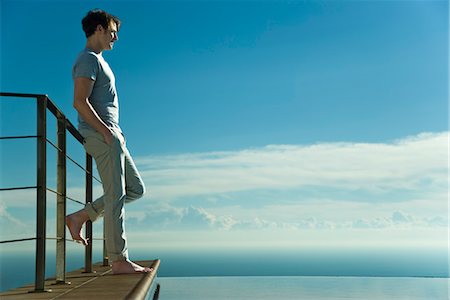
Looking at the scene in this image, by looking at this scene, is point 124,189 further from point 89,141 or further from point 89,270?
point 89,270

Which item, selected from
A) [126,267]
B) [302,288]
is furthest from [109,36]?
[302,288]

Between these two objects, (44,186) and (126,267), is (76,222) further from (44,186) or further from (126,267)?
(44,186)

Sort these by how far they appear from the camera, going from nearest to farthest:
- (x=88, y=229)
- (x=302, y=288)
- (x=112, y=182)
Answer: (x=112, y=182) → (x=88, y=229) → (x=302, y=288)

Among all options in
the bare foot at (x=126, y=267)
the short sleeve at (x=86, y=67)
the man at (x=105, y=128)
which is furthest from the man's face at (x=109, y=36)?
the bare foot at (x=126, y=267)

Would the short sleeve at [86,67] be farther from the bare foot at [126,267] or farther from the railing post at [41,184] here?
the bare foot at [126,267]

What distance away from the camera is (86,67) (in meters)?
2.41

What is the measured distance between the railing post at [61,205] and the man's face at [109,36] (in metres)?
0.31

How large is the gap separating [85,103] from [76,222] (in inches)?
20.1

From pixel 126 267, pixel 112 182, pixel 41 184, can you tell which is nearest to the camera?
pixel 41 184

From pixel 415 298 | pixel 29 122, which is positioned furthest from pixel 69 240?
pixel 415 298

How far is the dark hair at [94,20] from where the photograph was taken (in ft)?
8.23

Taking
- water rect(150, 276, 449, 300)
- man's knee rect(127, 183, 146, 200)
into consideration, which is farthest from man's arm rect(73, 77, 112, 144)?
water rect(150, 276, 449, 300)

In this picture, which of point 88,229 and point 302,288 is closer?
point 88,229

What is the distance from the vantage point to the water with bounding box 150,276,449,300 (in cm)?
379
